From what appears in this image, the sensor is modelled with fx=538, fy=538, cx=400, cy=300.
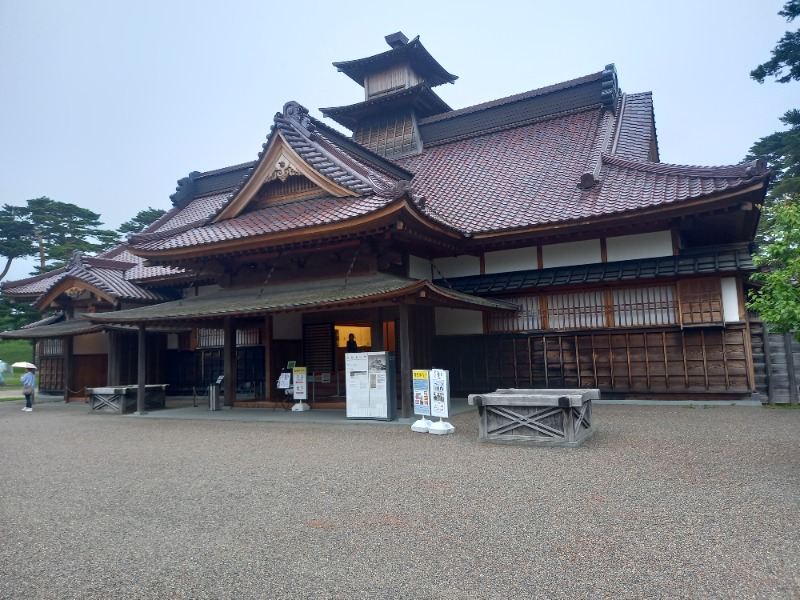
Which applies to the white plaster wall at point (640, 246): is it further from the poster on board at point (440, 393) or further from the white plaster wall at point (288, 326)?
the white plaster wall at point (288, 326)

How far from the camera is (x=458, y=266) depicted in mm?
14812

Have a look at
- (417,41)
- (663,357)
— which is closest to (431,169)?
(417,41)

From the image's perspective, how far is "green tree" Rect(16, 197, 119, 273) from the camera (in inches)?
1332

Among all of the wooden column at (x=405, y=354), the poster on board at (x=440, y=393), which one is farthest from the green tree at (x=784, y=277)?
the wooden column at (x=405, y=354)

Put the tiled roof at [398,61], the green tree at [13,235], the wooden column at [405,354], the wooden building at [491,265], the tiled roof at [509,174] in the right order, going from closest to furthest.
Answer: the wooden column at [405,354]
the wooden building at [491,265]
the tiled roof at [509,174]
the tiled roof at [398,61]
the green tree at [13,235]

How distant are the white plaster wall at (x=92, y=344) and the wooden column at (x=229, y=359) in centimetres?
786

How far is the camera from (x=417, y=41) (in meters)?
22.0

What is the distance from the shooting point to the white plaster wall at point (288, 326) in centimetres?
1498

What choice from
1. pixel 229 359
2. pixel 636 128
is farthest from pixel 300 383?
pixel 636 128

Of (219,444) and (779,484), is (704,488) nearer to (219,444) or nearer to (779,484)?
(779,484)

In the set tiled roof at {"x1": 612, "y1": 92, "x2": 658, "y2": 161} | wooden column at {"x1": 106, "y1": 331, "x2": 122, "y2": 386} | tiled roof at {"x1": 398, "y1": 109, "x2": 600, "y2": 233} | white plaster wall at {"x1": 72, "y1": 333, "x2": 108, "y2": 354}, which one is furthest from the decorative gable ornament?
white plaster wall at {"x1": 72, "y1": 333, "x2": 108, "y2": 354}

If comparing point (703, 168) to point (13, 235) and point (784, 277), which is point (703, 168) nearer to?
point (784, 277)

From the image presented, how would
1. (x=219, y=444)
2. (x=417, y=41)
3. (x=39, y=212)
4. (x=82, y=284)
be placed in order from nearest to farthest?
(x=219, y=444) → (x=82, y=284) → (x=417, y=41) → (x=39, y=212)

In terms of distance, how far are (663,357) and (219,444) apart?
9753 mm
